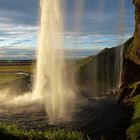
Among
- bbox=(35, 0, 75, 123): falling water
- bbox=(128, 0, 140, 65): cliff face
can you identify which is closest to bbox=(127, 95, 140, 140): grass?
bbox=(35, 0, 75, 123): falling water

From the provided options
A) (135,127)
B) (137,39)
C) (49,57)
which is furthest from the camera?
(137,39)

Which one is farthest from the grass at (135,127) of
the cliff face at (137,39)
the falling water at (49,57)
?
the cliff face at (137,39)

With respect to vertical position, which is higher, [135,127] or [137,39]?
[137,39]

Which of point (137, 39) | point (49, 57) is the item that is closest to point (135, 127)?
point (49, 57)

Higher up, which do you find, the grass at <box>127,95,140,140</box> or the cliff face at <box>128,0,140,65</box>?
the cliff face at <box>128,0,140,65</box>

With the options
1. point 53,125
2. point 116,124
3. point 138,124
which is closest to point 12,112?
point 53,125

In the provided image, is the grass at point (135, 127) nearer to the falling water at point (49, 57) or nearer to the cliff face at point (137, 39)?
the falling water at point (49, 57)

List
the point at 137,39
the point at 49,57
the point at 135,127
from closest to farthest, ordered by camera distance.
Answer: the point at 135,127, the point at 49,57, the point at 137,39

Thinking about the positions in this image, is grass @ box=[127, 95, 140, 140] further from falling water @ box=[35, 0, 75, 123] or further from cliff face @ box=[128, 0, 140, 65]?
cliff face @ box=[128, 0, 140, 65]

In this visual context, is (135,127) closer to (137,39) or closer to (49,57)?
(49,57)

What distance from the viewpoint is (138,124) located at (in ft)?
102

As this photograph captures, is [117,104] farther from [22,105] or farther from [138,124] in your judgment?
[138,124]

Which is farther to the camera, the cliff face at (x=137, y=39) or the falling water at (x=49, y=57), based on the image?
the cliff face at (x=137, y=39)

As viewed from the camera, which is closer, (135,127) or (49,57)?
(135,127)
